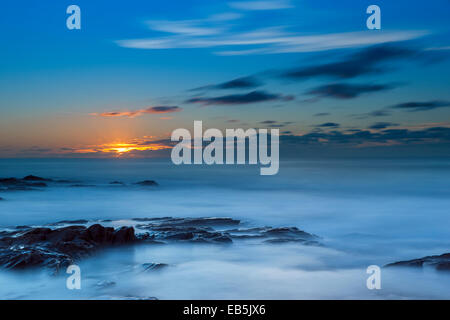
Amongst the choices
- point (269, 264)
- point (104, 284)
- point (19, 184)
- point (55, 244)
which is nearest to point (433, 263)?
point (269, 264)

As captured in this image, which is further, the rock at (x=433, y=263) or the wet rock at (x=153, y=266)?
the wet rock at (x=153, y=266)

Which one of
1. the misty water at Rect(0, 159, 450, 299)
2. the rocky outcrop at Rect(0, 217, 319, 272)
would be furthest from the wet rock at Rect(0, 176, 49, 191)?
the rocky outcrop at Rect(0, 217, 319, 272)

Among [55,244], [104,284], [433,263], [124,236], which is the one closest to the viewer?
[104,284]

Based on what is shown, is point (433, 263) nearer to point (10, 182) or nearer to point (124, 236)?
point (124, 236)

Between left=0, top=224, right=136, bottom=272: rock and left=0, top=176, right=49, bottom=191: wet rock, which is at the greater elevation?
left=0, top=176, right=49, bottom=191: wet rock

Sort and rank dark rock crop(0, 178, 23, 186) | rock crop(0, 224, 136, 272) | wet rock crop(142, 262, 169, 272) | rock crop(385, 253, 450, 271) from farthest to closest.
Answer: dark rock crop(0, 178, 23, 186), wet rock crop(142, 262, 169, 272), rock crop(385, 253, 450, 271), rock crop(0, 224, 136, 272)

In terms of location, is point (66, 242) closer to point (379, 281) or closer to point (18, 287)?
point (18, 287)

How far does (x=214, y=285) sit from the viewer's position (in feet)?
15.1

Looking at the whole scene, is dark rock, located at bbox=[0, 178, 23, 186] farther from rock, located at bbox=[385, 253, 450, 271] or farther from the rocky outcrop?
rock, located at bbox=[385, 253, 450, 271]

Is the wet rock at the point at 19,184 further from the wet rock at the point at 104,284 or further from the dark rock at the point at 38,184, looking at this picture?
the wet rock at the point at 104,284

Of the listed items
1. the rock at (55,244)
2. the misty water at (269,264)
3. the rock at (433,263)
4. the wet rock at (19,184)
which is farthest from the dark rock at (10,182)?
the rock at (433,263)
